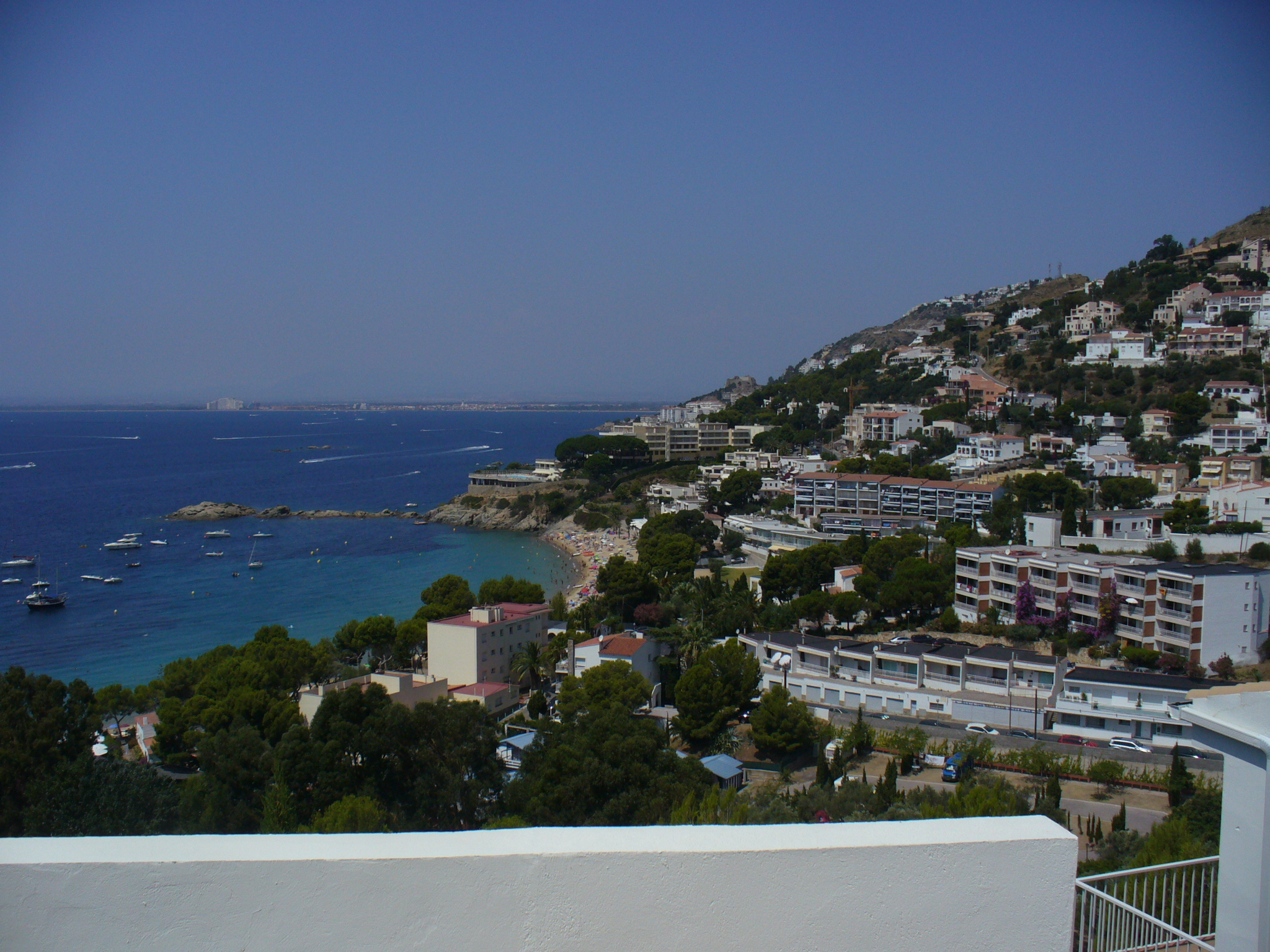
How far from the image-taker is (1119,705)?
980 cm

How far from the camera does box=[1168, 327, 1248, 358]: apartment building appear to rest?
28078 mm

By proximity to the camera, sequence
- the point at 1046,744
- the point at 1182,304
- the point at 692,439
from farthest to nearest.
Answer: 1. the point at 692,439
2. the point at 1182,304
3. the point at 1046,744

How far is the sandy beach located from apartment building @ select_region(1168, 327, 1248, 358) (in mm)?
19836

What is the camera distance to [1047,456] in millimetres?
23375

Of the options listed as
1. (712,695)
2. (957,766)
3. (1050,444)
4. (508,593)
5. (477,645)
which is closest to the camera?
(957,766)

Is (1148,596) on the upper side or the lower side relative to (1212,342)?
lower

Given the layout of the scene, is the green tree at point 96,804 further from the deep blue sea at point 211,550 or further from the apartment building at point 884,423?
the apartment building at point 884,423

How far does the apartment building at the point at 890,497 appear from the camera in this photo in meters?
19.7

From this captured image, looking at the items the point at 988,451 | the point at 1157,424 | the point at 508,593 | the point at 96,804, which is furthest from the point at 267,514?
the point at 1157,424

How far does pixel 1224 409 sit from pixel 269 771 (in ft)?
86.6

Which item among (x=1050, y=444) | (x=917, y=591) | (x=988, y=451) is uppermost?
(x=1050, y=444)

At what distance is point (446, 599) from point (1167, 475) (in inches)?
653

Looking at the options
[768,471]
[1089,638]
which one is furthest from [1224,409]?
[1089,638]

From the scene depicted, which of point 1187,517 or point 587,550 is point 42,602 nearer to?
point 587,550
